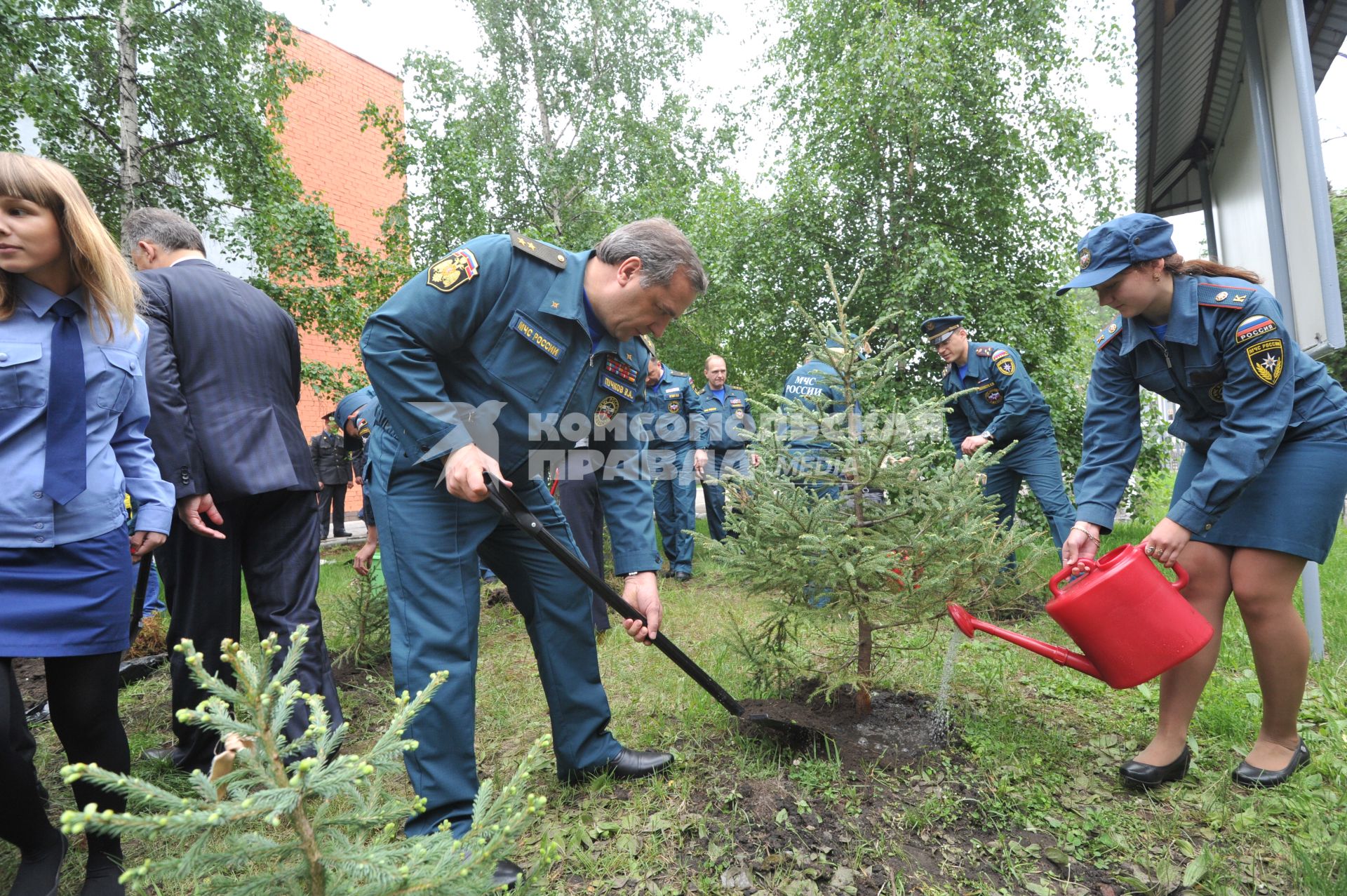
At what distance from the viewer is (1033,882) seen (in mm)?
1924

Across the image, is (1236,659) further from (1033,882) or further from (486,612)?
(486,612)

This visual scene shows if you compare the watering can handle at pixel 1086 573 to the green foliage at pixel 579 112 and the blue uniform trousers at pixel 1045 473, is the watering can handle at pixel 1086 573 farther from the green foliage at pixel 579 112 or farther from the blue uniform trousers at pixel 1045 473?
the green foliage at pixel 579 112

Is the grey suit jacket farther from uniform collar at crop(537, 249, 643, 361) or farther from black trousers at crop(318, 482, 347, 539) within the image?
black trousers at crop(318, 482, 347, 539)

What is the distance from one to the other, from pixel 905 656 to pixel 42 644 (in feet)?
10.7

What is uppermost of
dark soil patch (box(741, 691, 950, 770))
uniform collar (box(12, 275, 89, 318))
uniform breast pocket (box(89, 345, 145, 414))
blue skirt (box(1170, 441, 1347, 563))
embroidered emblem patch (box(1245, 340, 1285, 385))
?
uniform collar (box(12, 275, 89, 318))

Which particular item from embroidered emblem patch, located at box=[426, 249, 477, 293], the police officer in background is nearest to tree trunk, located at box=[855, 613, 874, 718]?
embroidered emblem patch, located at box=[426, 249, 477, 293]

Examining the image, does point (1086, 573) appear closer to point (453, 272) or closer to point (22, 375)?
point (453, 272)

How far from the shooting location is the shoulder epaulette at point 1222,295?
2201 mm

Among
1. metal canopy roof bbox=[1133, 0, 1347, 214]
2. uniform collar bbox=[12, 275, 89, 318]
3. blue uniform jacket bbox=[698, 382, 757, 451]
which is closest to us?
uniform collar bbox=[12, 275, 89, 318]

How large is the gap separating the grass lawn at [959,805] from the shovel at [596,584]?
10 cm

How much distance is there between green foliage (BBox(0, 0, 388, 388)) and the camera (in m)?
7.02

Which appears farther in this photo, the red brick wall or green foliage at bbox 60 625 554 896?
the red brick wall

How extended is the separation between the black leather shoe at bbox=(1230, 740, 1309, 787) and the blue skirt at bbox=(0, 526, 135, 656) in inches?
128

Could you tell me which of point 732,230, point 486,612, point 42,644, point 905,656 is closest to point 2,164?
point 42,644
